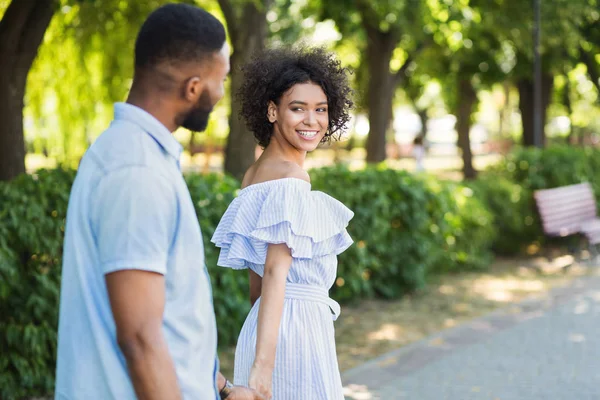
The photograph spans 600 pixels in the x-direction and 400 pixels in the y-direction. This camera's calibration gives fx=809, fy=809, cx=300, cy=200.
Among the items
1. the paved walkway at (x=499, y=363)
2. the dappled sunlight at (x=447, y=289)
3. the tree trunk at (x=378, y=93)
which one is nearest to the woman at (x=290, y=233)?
the paved walkway at (x=499, y=363)

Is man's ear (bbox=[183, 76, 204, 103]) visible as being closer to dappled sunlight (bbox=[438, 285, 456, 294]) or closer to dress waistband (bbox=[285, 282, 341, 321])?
dress waistband (bbox=[285, 282, 341, 321])

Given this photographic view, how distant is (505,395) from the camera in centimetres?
572

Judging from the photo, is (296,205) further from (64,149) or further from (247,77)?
(64,149)

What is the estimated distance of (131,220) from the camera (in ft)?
5.52

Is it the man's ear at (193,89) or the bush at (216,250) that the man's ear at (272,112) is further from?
the bush at (216,250)

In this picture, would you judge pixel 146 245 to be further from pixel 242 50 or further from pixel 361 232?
pixel 242 50

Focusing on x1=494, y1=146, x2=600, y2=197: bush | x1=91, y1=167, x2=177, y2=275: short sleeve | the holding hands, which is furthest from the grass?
x1=91, y1=167, x2=177, y2=275: short sleeve

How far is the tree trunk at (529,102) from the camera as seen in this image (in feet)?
66.4

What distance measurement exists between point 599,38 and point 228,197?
1348 cm

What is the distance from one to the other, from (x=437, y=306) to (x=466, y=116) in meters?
15.5

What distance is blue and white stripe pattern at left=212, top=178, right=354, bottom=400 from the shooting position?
269 cm

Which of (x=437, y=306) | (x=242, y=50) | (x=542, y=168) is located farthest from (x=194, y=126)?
(x=542, y=168)

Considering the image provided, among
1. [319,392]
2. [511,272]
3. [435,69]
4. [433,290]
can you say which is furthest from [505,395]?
[435,69]

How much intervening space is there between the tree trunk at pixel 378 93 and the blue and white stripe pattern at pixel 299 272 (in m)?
13.2
